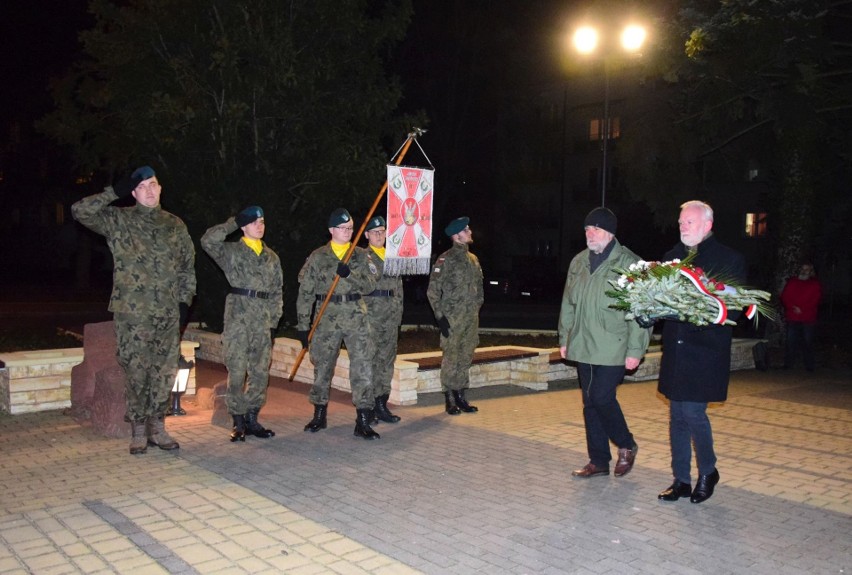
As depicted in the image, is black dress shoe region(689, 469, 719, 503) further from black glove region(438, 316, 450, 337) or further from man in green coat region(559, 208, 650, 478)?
black glove region(438, 316, 450, 337)

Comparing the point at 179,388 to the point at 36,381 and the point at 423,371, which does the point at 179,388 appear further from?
the point at 423,371

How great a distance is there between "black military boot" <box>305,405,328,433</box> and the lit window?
37.4 m

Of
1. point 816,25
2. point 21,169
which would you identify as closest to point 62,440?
point 816,25

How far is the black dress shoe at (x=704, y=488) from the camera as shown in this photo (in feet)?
18.9

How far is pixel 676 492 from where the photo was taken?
19.1ft

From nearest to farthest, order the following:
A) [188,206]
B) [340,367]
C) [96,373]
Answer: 1. [96,373]
2. [340,367]
3. [188,206]

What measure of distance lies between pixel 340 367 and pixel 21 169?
151ft

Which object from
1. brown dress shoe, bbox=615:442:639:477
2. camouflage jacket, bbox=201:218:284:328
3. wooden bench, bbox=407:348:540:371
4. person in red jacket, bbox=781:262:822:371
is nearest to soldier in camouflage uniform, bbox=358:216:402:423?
wooden bench, bbox=407:348:540:371

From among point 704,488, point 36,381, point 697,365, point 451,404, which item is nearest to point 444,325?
point 451,404

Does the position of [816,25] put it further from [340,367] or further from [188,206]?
[188,206]

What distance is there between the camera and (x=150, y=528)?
16.2ft

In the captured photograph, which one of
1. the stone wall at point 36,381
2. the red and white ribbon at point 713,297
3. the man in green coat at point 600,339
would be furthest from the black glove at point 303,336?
the red and white ribbon at point 713,297

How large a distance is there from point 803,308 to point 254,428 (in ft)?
33.2

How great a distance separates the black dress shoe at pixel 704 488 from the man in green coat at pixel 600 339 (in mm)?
728
